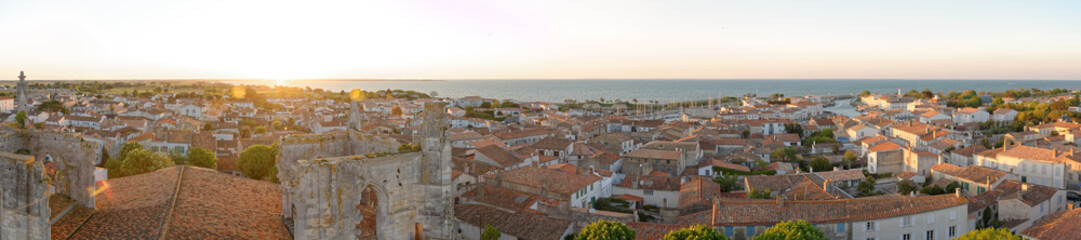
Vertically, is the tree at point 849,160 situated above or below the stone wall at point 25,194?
below

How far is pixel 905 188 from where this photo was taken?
39.0 m

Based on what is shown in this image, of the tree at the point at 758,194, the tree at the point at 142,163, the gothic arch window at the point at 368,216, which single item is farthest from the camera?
the tree at the point at 758,194

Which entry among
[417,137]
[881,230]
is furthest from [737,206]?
[417,137]

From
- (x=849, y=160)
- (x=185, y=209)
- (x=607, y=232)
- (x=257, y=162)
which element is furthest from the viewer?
(x=849, y=160)

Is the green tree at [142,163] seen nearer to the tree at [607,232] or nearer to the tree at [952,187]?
the tree at [607,232]

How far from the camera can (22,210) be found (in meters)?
13.3

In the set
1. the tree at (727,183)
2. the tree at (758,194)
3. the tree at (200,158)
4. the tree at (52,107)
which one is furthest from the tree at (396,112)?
the tree at (758,194)

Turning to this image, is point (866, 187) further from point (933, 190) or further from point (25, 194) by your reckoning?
point (25, 194)

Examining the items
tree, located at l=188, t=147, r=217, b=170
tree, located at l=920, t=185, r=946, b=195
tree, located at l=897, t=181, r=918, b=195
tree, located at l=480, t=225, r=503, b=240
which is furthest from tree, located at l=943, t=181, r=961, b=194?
tree, located at l=188, t=147, r=217, b=170

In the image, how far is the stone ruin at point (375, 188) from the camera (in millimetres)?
13812

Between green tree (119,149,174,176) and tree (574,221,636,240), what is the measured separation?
20.0 metres

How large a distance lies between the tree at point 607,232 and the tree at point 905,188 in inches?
980

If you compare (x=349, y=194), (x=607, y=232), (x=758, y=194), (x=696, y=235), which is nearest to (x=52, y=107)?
(x=758, y=194)

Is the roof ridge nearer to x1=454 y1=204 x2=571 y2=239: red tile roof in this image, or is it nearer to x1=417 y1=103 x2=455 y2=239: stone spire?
x1=417 y1=103 x2=455 y2=239: stone spire
